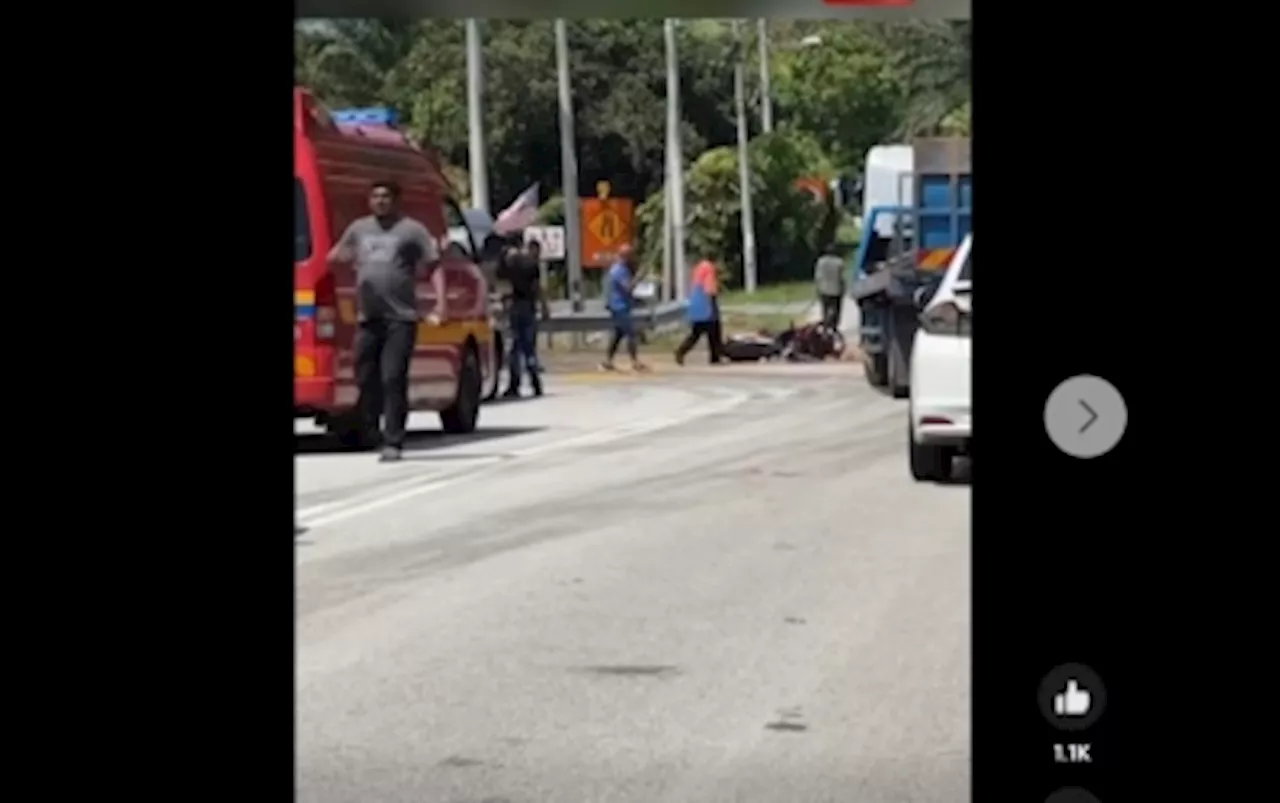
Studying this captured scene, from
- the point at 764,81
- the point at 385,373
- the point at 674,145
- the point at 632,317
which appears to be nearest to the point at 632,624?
the point at 632,317

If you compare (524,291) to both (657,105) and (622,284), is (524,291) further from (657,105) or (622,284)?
(657,105)

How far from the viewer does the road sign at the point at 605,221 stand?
2334 millimetres

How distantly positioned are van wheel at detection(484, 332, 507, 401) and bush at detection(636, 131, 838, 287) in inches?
324

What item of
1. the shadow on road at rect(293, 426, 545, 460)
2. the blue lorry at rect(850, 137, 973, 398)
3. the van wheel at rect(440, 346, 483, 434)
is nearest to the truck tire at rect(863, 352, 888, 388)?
the blue lorry at rect(850, 137, 973, 398)

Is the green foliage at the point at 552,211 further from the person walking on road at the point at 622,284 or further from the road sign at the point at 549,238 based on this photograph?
the person walking on road at the point at 622,284

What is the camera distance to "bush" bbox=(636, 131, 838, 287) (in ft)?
7.82

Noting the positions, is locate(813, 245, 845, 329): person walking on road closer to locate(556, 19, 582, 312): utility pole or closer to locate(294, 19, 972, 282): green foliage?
locate(294, 19, 972, 282): green foliage

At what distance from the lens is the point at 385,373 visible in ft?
29.9

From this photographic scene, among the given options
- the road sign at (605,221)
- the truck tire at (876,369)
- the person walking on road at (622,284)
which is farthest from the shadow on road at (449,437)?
the road sign at (605,221)
